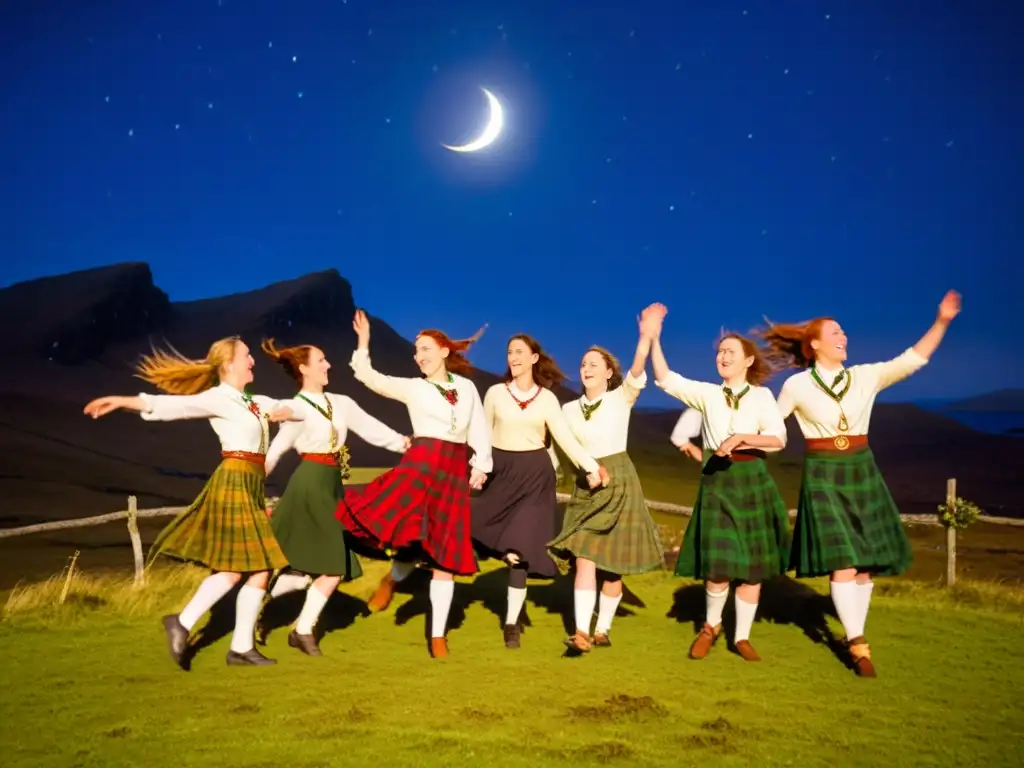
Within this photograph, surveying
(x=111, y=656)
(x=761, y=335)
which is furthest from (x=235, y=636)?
(x=761, y=335)

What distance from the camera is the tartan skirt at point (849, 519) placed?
4.97m

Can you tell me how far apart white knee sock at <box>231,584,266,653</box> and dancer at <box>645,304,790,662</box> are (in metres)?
2.59

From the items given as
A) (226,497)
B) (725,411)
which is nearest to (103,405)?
(226,497)

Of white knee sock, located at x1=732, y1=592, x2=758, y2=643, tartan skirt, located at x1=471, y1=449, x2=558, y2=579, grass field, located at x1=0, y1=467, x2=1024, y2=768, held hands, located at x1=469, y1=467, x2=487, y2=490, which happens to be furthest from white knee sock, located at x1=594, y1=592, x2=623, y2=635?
A: held hands, located at x1=469, y1=467, x2=487, y2=490

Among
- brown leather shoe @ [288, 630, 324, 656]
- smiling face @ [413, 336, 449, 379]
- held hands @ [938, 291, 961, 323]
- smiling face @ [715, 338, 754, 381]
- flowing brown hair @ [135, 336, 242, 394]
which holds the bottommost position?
brown leather shoe @ [288, 630, 324, 656]

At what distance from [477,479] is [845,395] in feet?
7.51

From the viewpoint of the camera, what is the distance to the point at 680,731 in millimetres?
3932

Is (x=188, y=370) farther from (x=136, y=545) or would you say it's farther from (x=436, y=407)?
(x=136, y=545)

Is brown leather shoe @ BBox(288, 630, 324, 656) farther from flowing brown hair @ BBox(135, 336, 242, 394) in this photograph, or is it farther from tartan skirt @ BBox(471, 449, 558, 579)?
flowing brown hair @ BBox(135, 336, 242, 394)

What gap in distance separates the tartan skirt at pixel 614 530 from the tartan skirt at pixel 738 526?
28cm

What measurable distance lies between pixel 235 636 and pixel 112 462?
132 ft

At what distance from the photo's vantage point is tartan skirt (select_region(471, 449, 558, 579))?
5.54 meters

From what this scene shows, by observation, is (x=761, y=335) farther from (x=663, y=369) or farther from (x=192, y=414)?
(x=192, y=414)

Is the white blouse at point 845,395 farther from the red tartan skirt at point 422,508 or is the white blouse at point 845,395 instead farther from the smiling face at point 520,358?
the red tartan skirt at point 422,508
